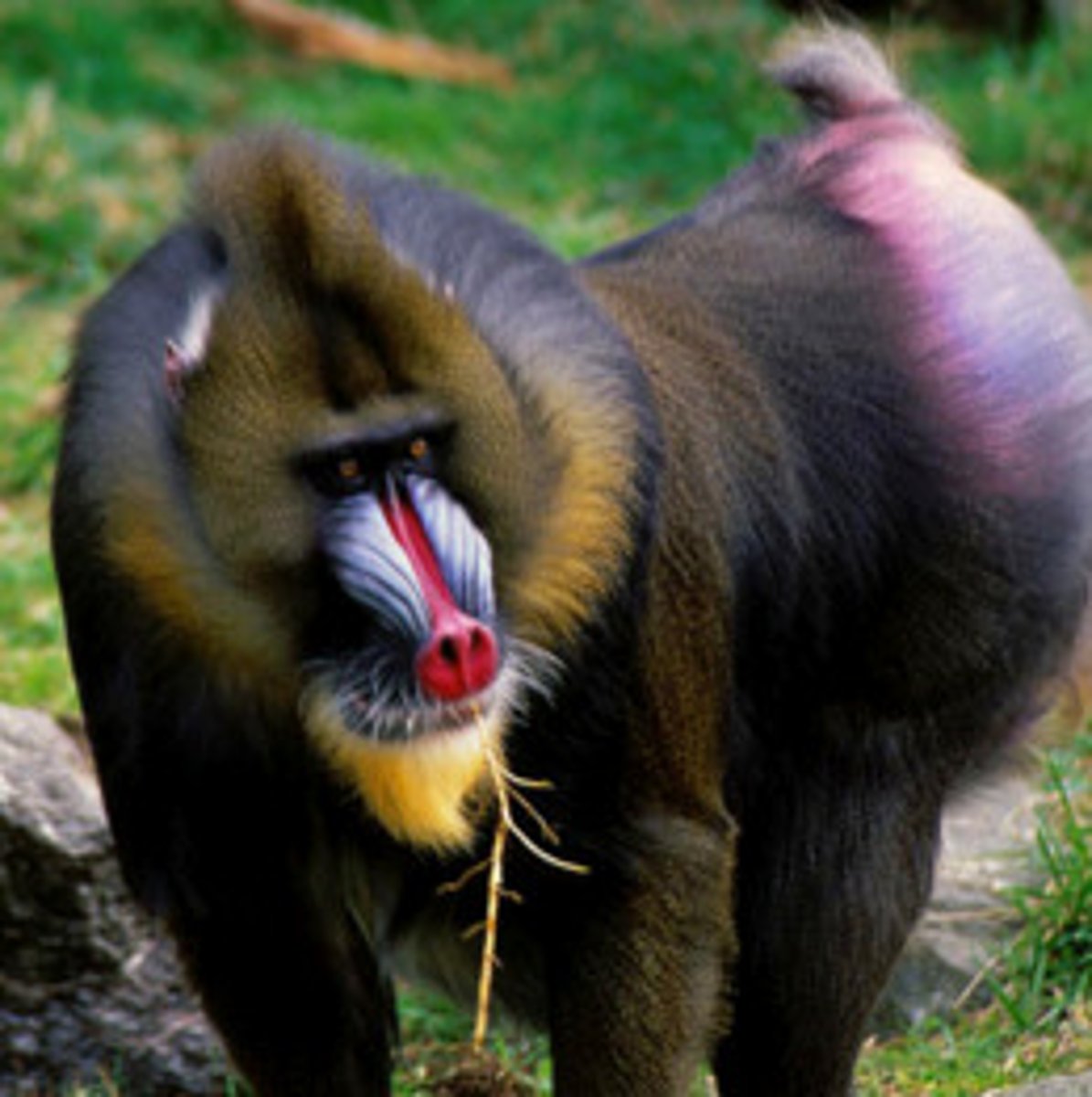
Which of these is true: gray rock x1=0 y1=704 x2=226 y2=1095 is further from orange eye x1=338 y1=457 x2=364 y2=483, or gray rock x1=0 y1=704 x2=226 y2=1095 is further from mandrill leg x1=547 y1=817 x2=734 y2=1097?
orange eye x1=338 y1=457 x2=364 y2=483

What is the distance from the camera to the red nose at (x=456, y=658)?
289cm

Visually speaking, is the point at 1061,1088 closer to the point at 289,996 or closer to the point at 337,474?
the point at 289,996

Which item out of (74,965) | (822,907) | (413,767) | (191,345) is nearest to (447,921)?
(413,767)

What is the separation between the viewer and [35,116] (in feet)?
26.5

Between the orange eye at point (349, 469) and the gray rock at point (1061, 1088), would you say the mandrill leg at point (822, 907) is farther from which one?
the orange eye at point (349, 469)

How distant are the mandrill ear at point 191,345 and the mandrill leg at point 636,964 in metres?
0.85

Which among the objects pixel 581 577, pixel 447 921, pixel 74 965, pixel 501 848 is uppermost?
pixel 581 577

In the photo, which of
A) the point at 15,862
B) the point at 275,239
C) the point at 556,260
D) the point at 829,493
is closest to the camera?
the point at 275,239

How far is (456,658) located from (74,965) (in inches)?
72.2

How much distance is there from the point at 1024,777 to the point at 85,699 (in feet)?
6.23

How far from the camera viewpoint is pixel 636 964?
134 inches

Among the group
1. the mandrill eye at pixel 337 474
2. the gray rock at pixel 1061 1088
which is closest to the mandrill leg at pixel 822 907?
the gray rock at pixel 1061 1088

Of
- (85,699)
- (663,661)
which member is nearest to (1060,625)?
(663,661)

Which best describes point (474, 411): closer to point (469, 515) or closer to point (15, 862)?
point (469, 515)
